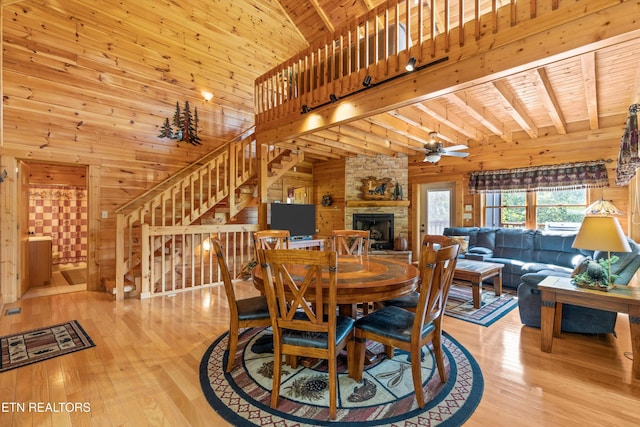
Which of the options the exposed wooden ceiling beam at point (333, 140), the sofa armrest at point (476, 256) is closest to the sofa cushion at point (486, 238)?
the sofa armrest at point (476, 256)

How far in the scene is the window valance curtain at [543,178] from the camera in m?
4.91

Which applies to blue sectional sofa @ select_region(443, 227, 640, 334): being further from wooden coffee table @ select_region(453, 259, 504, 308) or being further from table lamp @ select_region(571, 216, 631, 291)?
table lamp @ select_region(571, 216, 631, 291)

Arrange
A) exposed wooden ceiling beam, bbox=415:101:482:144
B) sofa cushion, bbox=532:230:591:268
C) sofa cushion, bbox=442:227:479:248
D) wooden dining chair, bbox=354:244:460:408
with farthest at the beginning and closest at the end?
1. sofa cushion, bbox=442:227:479:248
2. sofa cushion, bbox=532:230:591:268
3. exposed wooden ceiling beam, bbox=415:101:482:144
4. wooden dining chair, bbox=354:244:460:408

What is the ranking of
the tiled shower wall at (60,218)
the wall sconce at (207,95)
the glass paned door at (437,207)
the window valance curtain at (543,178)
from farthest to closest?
the glass paned door at (437,207)
the tiled shower wall at (60,218)
the wall sconce at (207,95)
the window valance curtain at (543,178)

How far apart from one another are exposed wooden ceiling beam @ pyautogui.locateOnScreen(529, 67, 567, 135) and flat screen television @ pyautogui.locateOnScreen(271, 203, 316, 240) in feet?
13.2

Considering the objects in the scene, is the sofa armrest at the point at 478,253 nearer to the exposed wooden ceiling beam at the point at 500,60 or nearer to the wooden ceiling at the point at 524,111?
the wooden ceiling at the point at 524,111

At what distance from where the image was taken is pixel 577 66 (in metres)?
3.36

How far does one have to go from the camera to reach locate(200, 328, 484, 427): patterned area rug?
1.75 meters

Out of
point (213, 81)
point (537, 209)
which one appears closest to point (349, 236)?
point (537, 209)

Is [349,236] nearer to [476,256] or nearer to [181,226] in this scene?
[181,226]

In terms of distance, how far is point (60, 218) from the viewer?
6.95 m

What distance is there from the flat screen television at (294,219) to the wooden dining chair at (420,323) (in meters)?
3.60

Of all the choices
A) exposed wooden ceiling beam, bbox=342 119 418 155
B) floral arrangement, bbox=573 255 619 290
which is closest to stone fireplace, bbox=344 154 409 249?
exposed wooden ceiling beam, bbox=342 119 418 155

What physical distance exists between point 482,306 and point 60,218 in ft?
29.2
